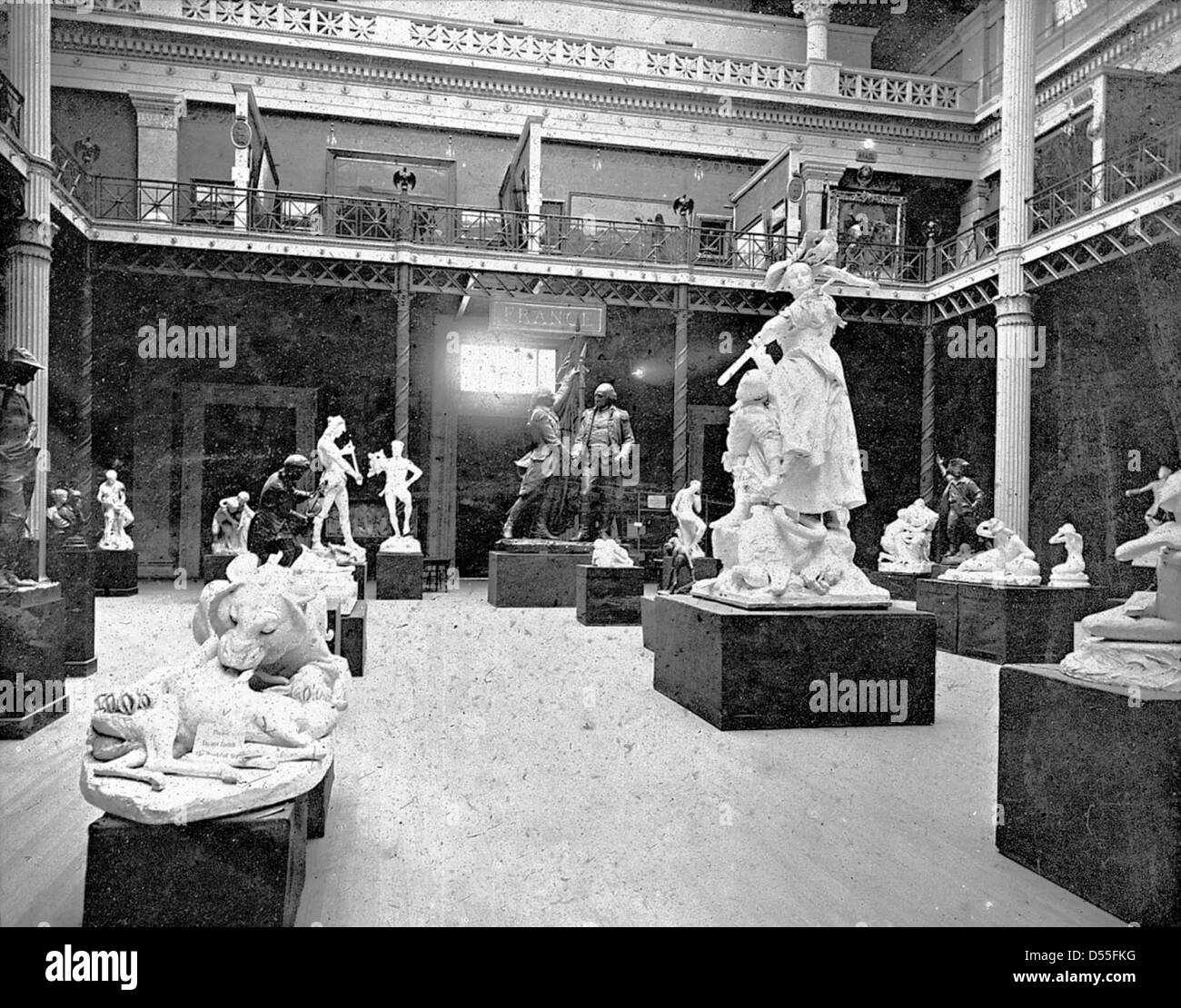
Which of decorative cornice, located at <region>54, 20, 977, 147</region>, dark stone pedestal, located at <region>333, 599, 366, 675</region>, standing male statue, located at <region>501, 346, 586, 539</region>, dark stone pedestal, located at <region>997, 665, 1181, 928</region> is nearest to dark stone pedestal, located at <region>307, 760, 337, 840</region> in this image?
dark stone pedestal, located at <region>997, 665, 1181, 928</region>

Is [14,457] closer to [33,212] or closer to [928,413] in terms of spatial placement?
[33,212]

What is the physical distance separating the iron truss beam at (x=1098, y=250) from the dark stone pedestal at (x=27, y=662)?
1061 cm

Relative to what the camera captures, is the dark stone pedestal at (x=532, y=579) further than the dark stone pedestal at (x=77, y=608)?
Yes

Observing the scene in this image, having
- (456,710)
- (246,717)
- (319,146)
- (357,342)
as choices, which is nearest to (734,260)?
(357,342)

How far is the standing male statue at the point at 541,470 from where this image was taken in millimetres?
12039

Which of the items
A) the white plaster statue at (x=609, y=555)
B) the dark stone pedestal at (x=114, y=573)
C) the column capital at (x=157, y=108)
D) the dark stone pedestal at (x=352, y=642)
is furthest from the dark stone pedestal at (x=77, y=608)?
the column capital at (x=157, y=108)

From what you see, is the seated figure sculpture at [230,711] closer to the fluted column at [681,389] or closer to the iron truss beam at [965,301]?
the fluted column at [681,389]

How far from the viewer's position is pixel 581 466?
40.5 ft

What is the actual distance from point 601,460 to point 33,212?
287 inches

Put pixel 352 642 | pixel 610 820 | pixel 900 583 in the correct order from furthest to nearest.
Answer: pixel 900 583
pixel 352 642
pixel 610 820

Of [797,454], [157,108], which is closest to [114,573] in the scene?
[157,108]

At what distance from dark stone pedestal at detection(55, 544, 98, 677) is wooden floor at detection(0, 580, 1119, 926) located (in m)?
0.30

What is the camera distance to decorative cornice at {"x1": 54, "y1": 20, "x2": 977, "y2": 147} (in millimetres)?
14594
